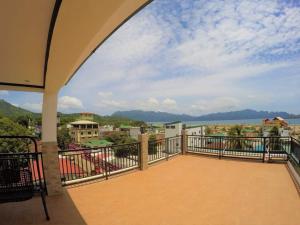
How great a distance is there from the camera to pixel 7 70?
11.3 feet

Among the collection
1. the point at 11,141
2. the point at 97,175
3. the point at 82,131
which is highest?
the point at 97,175

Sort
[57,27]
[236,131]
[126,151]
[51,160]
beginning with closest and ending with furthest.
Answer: [57,27] → [51,160] → [126,151] → [236,131]

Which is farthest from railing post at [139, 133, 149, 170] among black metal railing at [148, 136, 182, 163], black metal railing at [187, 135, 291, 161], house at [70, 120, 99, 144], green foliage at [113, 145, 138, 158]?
house at [70, 120, 99, 144]

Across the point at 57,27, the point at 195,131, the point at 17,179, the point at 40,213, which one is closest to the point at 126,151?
the point at 40,213

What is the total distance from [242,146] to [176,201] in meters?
5.02

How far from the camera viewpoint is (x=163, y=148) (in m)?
8.06

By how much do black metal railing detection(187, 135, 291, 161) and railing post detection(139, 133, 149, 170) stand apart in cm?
286

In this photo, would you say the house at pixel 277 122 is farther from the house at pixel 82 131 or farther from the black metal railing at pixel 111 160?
the house at pixel 82 131

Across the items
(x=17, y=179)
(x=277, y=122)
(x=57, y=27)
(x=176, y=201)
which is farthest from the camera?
(x=277, y=122)

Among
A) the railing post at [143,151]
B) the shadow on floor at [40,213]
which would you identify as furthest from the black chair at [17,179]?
the railing post at [143,151]

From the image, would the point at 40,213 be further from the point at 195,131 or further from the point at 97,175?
the point at 195,131

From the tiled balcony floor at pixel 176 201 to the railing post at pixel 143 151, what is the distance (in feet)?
1.22

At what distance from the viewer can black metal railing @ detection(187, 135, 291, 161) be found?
6.96m

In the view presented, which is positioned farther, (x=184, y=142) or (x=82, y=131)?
(x=82, y=131)
